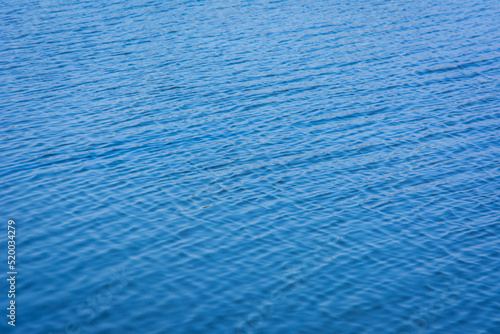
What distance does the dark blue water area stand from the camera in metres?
18.4

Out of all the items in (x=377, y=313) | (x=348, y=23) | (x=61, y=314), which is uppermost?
(x=348, y=23)

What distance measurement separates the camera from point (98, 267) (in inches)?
795

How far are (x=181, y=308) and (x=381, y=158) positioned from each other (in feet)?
45.0

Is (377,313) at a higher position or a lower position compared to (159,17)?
lower

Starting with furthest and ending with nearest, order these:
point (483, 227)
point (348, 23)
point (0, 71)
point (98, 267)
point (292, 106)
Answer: point (348, 23) → point (0, 71) → point (292, 106) → point (483, 227) → point (98, 267)

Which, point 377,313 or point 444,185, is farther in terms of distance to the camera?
point 444,185

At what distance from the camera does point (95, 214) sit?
2355 centimetres

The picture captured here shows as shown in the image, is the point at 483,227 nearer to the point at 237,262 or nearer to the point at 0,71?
the point at 237,262

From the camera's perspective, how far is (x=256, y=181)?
2586cm

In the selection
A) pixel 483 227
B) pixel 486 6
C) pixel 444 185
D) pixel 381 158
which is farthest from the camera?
pixel 486 6

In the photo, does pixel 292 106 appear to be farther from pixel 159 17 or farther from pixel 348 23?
pixel 159 17

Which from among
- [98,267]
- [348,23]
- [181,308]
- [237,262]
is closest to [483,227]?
[237,262]

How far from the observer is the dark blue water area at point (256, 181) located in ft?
60.4

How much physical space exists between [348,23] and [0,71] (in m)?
29.1
